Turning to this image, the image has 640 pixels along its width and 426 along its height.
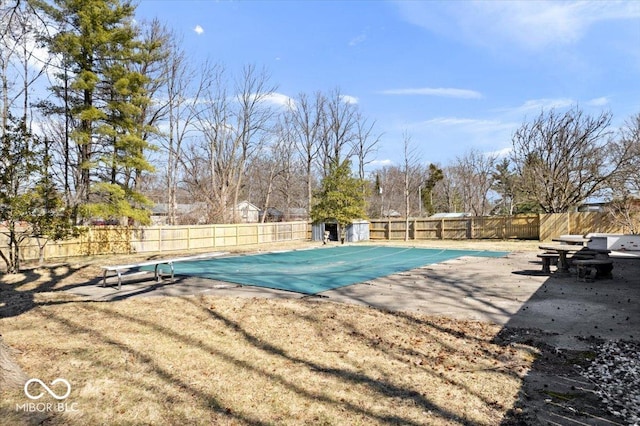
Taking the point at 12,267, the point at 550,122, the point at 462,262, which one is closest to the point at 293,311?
the point at 462,262

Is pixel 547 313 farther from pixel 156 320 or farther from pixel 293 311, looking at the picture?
pixel 156 320

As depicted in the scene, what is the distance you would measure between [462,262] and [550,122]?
17.4 meters

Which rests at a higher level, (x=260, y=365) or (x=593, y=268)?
(x=593, y=268)

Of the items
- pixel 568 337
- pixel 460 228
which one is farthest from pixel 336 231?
pixel 568 337

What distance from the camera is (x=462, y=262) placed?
41.6 ft

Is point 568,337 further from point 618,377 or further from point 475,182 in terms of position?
point 475,182

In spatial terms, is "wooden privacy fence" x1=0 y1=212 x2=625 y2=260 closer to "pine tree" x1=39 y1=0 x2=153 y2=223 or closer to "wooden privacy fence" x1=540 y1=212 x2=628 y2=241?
"wooden privacy fence" x1=540 y1=212 x2=628 y2=241

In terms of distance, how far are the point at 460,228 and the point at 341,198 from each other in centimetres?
863

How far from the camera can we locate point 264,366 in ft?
12.3

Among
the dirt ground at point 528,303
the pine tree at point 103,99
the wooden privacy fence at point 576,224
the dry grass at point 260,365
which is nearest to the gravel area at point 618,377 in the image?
the dirt ground at point 528,303

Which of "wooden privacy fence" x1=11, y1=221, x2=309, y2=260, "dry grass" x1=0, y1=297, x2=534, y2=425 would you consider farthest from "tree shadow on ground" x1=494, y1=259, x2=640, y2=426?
"wooden privacy fence" x1=11, y1=221, x2=309, y2=260

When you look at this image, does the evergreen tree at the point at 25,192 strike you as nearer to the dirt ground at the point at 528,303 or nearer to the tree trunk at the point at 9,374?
the dirt ground at the point at 528,303

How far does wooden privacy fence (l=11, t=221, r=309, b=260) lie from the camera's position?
1471 centimetres

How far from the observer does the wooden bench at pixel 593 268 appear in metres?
8.52
